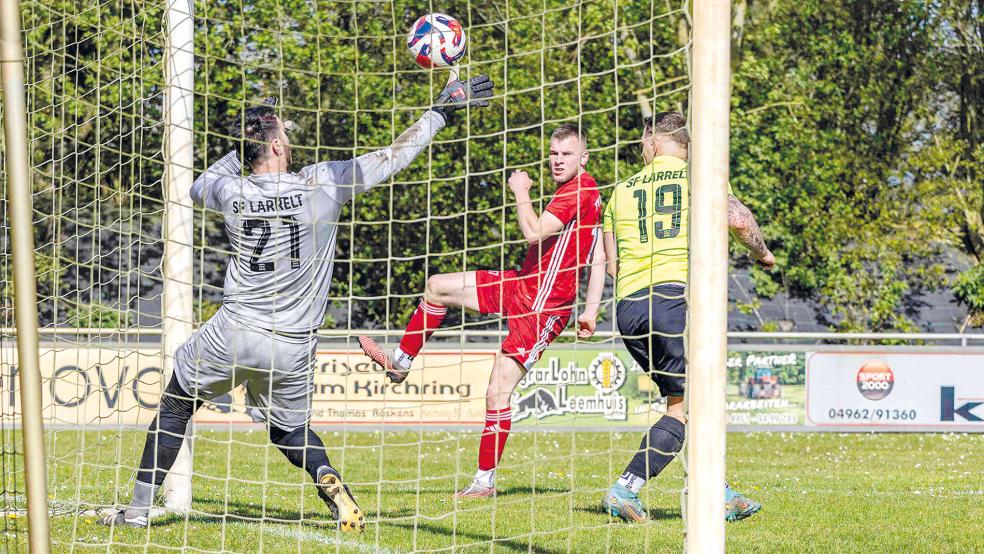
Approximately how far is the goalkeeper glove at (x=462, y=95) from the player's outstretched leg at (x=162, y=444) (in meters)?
1.87

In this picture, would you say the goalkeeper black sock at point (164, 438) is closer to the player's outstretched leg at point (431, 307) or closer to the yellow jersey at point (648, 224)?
the player's outstretched leg at point (431, 307)

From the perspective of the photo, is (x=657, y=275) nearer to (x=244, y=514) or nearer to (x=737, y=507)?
(x=737, y=507)

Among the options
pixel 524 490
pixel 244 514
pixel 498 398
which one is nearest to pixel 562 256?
pixel 498 398

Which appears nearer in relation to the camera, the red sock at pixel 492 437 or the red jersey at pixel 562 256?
the red jersey at pixel 562 256

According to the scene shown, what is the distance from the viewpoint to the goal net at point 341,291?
638 cm

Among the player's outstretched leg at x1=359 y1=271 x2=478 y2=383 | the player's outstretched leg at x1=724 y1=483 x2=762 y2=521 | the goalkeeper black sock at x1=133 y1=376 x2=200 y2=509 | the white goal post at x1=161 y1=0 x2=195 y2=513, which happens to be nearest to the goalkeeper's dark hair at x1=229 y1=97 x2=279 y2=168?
the white goal post at x1=161 y1=0 x2=195 y2=513

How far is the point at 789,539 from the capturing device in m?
6.35

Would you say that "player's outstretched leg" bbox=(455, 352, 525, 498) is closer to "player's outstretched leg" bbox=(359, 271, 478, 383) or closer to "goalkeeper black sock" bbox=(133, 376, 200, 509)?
"player's outstretched leg" bbox=(359, 271, 478, 383)

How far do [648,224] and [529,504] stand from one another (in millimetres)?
2082

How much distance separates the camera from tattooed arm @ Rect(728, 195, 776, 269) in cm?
611

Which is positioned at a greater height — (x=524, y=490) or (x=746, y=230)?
(x=746, y=230)

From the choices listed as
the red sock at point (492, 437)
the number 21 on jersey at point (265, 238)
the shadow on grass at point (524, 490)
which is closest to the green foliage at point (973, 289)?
the shadow on grass at point (524, 490)

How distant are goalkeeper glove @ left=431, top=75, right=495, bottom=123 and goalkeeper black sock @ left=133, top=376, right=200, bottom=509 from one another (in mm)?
1866

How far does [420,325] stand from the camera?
7.99 meters
